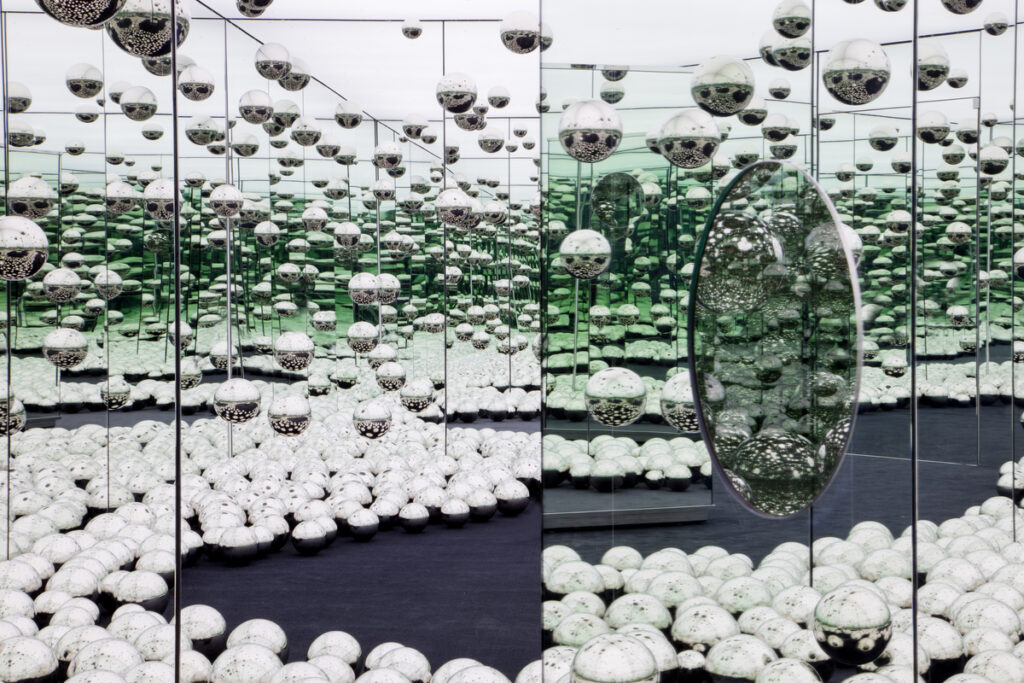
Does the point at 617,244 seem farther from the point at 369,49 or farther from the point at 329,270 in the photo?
the point at 329,270

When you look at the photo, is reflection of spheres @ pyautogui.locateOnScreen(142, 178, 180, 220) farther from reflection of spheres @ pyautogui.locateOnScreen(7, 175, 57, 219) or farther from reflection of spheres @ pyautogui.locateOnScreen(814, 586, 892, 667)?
reflection of spheres @ pyautogui.locateOnScreen(814, 586, 892, 667)

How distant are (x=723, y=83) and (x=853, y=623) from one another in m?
1.34

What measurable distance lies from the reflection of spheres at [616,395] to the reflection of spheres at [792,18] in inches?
40.0

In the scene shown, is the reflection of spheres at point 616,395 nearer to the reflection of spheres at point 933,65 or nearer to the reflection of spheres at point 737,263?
the reflection of spheres at point 737,263

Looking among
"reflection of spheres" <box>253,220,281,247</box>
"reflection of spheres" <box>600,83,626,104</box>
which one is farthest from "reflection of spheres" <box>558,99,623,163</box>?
"reflection of spheres" <box>253,220,281,247</box>

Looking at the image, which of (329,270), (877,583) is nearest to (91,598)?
(877,583)

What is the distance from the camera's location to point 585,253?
2.71 meters

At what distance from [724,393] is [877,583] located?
2140 mm

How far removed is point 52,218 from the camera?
32.3ft

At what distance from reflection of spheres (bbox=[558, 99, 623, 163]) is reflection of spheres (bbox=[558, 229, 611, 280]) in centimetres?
24

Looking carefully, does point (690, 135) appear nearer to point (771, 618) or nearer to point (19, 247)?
point (771, 618)

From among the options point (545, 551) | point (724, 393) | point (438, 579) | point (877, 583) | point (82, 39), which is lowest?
point (438, 579)

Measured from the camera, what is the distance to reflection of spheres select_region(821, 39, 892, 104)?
2.44 metres

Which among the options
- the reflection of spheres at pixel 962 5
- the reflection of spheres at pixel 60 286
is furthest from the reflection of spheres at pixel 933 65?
the reflection of spheres at pixel 60 286
